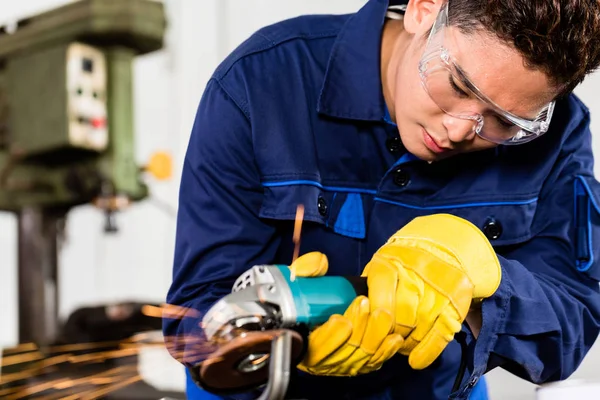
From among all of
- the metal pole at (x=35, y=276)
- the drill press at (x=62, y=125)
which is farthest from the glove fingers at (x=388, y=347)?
the metal pole at (x=35, y=276)

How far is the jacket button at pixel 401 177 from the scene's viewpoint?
134 cm

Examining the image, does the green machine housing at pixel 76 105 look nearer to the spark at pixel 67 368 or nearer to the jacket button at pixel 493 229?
the spark at pixel 67 368

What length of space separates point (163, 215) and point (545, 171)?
79.4 inches

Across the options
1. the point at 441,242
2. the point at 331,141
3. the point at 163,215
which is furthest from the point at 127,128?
the point at 441,242

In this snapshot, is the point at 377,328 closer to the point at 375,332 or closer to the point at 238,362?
the point at 375,332

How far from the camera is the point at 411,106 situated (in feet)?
3.91

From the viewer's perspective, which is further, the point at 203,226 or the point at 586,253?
the point at 586,253

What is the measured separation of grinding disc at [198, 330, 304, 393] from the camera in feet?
3.04

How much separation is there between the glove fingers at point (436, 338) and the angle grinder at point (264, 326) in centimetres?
13

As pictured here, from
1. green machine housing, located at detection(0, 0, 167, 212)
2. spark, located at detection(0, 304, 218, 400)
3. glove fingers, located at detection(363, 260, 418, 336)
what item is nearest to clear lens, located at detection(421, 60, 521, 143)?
glove fingers, located at detection(363, 260, 418, 336)

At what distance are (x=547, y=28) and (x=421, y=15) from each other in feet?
0.83

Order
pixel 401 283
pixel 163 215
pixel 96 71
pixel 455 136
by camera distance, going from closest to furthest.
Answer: pixel 401 283 < pixel 455 136 < pixel 96 71 < pixel 163 215

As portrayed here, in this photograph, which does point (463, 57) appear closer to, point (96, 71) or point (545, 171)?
point (545, 171)

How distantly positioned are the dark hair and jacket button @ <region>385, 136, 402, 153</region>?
0.33m
